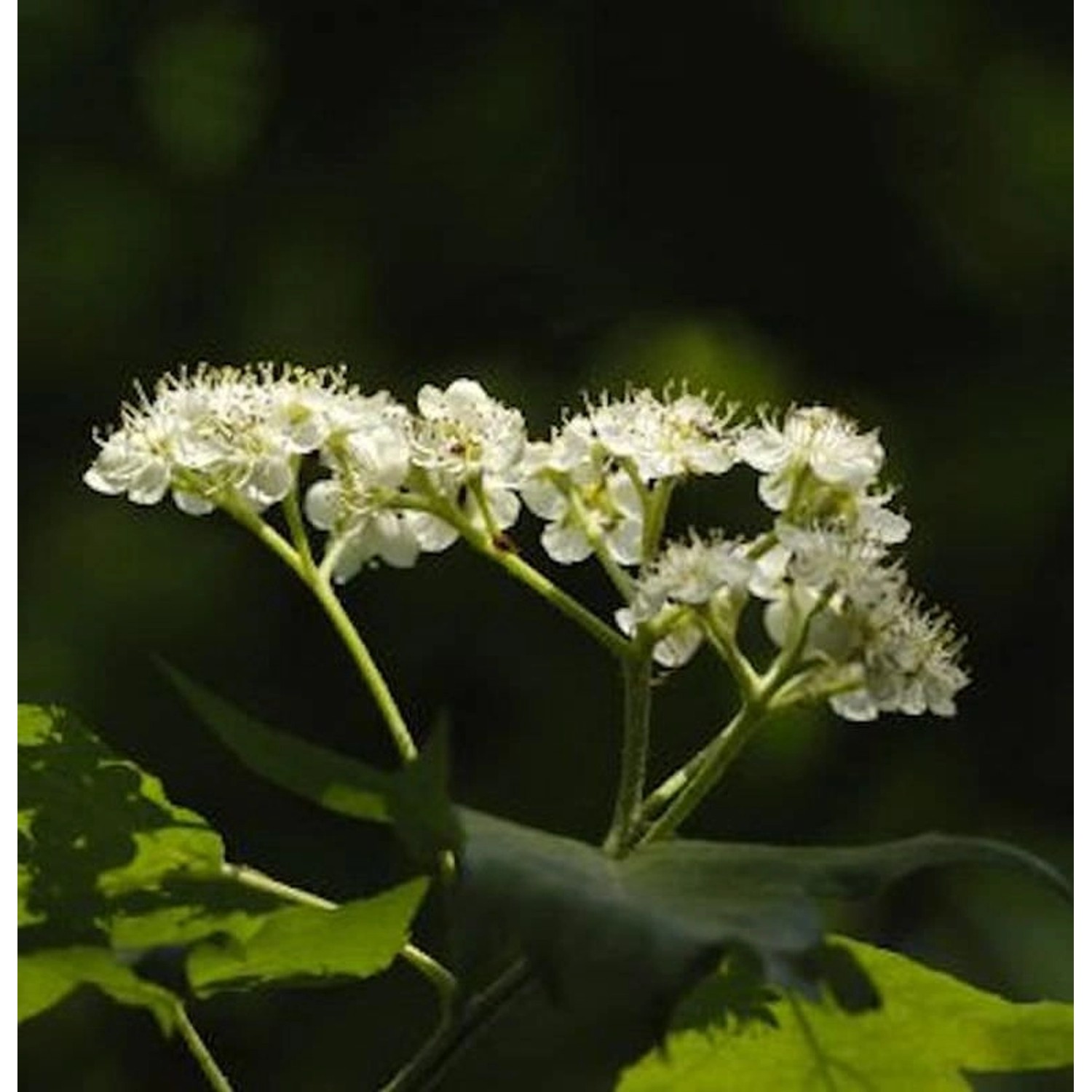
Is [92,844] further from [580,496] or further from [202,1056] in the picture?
[580,496]

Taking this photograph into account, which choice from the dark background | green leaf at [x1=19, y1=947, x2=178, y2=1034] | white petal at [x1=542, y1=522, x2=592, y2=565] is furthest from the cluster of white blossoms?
the dark background

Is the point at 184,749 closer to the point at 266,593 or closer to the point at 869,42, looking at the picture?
the point at 266,593

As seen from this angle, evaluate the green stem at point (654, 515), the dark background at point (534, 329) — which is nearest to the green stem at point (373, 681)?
the green stem at point (654, 515)

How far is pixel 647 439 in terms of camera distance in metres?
1.09

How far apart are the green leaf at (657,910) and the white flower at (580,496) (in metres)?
0.21

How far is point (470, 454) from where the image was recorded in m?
1.11

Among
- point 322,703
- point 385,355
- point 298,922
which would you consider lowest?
point 298,922

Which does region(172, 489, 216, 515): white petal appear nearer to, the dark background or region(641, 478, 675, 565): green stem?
region(641, 478, 675, 565): green stem

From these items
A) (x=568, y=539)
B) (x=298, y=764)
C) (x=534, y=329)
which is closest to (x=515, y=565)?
(x=568, y=539)

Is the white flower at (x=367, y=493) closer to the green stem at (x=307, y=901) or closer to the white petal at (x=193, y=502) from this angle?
the white petal at (x=193, y=502)

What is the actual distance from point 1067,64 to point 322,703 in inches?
35.7
